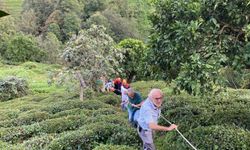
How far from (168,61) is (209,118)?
2903mm

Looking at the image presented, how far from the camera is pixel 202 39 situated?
11031 mm

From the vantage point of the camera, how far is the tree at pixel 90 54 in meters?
23.0

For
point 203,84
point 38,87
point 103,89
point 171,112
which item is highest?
point 203,84

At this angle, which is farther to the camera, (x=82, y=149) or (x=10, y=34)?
(x=10, y=34)

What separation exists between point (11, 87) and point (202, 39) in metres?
31.7

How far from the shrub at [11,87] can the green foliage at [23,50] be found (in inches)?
849

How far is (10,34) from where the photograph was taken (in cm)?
7150

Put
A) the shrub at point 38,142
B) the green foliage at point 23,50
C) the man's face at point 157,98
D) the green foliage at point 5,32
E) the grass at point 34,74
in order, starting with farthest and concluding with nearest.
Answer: the green foliage at point 5,32
the green foliage at point 23,50
the grass at point 34,74
the shrub at point 38,142
the man's face at point 157,98

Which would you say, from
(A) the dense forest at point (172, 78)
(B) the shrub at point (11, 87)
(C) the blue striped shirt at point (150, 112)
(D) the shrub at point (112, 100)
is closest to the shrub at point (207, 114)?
(A) the dense forest at point (172, 78)

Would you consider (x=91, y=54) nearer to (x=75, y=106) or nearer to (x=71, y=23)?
(x=75, y=106)

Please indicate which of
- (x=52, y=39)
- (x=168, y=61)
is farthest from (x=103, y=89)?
(x=52, y=39)

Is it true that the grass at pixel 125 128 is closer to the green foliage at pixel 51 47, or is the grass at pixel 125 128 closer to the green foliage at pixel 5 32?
the green foliage at pixel 51 47

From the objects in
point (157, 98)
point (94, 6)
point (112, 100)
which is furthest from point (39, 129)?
point (94, 6)

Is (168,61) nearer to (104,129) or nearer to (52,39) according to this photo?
(104,129)
